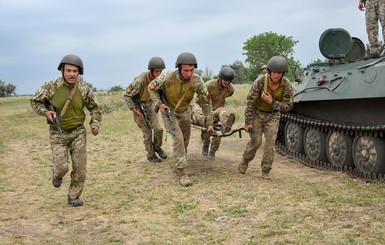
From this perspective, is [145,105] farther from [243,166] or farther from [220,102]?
[243,166]

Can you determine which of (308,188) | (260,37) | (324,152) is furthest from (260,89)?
(260,37)

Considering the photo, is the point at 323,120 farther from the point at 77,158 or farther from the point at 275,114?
the point at 77,158

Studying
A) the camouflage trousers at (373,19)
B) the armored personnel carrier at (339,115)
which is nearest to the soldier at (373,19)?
the camouflage trousers at (373,19)

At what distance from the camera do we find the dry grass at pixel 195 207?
18.2ft

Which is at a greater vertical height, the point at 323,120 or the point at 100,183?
the point at 323,120

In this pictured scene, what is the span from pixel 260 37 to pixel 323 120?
62.0 m

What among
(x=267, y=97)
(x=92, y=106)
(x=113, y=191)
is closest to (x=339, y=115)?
(x=267, y=97)

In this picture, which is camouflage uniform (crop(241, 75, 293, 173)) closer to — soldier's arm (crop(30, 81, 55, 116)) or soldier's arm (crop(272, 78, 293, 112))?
soldier's arm (crop(272, 78, 293, 112))

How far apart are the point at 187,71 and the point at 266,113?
1458 millimetres

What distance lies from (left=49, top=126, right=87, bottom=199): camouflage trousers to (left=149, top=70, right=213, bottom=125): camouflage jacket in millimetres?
1661

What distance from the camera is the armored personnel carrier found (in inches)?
335

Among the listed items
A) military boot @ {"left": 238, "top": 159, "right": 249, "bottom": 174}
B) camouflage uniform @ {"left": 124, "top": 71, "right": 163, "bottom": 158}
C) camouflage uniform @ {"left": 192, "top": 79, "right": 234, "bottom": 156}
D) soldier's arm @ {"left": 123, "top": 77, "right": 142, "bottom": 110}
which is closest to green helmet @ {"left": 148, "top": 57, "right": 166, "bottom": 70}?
camouflage uniform @ {"left": 124, "top": 71, "right": 163, "bottom": 158}

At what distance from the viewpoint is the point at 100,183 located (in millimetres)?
8727

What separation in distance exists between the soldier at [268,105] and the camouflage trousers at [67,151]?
2.70 meters
